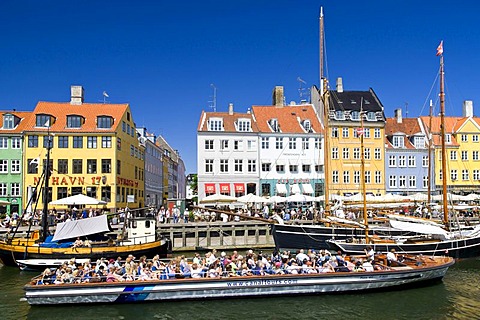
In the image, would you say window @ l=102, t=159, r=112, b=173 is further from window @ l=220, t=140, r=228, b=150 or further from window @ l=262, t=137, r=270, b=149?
window @ l=262, t=137, r=270, b=149

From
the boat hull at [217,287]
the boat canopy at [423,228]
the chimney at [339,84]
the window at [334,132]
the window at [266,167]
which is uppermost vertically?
the chimney at [339,84]

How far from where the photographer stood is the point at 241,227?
35344 mm

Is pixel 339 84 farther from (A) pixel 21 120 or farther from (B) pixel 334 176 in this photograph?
(A) pixel 21 120

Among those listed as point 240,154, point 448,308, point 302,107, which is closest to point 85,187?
point 240,154

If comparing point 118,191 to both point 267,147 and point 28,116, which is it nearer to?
point 28,116

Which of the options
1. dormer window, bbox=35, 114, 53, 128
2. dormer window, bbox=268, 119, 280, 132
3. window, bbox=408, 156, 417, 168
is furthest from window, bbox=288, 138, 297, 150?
dormer window, bbox=35, 114, 53, 128

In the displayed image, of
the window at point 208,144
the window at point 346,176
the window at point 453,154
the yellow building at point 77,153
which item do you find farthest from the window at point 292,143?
the window at point 453,154

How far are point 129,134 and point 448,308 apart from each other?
139 ft

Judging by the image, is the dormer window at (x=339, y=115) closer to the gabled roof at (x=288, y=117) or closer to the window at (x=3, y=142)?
the gabled roof at (x=288, y=117)

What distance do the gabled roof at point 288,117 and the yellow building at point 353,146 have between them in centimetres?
259

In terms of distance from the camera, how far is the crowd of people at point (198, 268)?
18.9m

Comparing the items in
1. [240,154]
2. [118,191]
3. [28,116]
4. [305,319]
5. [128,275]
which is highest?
[28,116]

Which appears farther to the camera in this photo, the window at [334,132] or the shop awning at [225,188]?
the window at [334,132]

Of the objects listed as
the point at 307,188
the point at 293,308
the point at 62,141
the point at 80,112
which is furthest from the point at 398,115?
the point at 293,308
